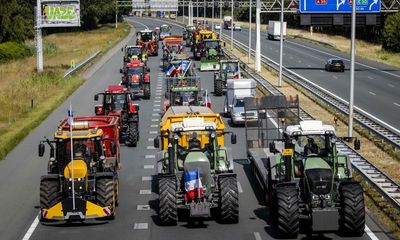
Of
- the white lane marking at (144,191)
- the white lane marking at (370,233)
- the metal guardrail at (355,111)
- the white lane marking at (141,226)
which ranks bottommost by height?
the white lane marking at (141,226)

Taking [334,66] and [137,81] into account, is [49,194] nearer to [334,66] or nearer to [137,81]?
[137,81]

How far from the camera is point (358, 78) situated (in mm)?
63344

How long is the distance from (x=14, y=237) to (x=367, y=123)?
2000cm

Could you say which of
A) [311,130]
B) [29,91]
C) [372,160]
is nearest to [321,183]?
[311,130]

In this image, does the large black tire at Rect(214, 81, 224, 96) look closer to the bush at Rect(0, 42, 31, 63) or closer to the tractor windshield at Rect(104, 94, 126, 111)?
the tractor windshield at Rect(104, 94, 126, 111)

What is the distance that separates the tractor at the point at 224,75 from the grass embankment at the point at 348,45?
34.1 m

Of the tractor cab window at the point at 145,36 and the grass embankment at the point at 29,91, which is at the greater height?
the tractor cab window at the point at 145,36

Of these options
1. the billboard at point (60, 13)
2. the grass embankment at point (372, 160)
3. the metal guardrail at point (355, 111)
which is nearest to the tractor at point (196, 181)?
the grass embankment at point (372, 160)

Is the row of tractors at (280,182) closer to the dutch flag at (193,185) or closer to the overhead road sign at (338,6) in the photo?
the dutch flag at (193,185)

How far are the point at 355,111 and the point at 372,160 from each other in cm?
1207

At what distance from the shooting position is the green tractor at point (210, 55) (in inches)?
2515

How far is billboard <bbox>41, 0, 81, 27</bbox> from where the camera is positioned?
6649cm

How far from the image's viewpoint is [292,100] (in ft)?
97.2

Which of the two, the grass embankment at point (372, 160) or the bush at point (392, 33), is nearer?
the grass embankment at point (372, 160)
